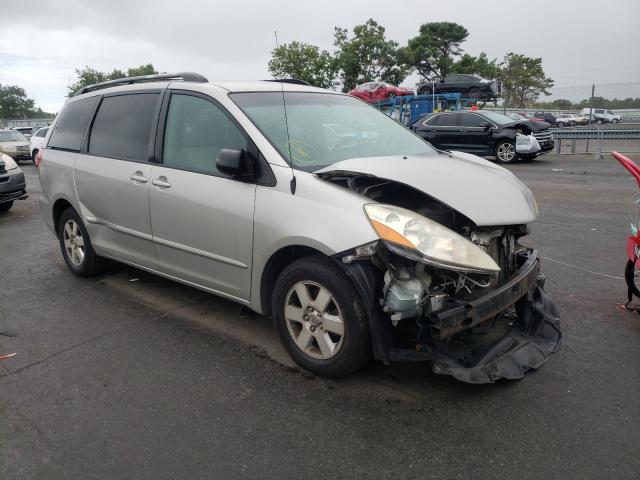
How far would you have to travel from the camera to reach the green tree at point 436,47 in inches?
2156

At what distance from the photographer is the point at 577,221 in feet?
24.3

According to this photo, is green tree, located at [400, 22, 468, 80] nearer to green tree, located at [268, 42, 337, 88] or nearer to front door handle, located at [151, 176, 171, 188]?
green tree, located at [268, 42, 337, 88]

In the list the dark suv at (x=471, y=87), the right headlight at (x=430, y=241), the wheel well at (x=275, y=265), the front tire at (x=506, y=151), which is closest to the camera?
the right headlight at (x=430, y=241)

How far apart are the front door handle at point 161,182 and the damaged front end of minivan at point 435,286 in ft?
4.67

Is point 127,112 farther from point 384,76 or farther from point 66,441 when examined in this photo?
point 384,76

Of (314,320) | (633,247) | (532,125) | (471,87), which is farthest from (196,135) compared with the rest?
(471,87)

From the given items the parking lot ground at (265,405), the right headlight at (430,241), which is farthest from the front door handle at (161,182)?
the right headlight at (430,241)

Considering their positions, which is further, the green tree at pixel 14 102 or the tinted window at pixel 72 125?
the green tree at pixel 14 102

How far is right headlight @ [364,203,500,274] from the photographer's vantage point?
8.85 feet

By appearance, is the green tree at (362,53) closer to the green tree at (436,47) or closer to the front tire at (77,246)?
the green tree at (436,47)

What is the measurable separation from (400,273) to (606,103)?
96.5ft


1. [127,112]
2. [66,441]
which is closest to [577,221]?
[127,112]

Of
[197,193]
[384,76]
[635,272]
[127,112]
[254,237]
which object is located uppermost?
[384,76]

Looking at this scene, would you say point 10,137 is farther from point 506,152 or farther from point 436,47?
point 436,47
